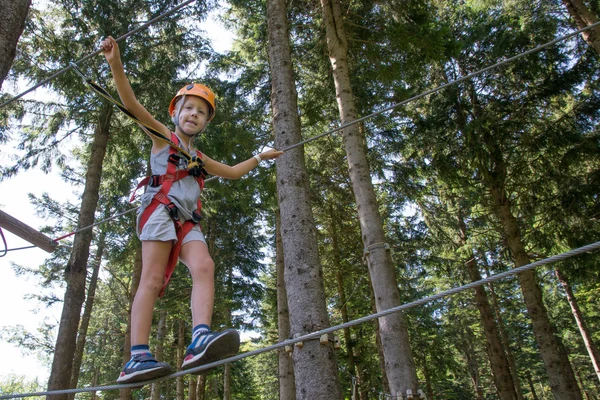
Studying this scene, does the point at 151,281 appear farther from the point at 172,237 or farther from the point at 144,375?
the point at 144,375

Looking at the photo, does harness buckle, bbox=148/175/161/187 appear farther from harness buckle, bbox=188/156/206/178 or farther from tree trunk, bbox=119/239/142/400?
tree trunk, bbox=119/239/142/400

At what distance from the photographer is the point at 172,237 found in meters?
2.05

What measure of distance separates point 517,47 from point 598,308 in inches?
749

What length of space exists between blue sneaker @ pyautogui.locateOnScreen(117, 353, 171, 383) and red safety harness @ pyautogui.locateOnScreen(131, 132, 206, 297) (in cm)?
32

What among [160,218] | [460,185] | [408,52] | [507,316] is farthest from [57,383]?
[507,316]

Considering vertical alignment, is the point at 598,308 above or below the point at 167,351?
above

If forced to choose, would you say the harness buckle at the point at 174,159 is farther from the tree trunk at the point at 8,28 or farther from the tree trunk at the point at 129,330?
the tree trunk at the point at 129,330

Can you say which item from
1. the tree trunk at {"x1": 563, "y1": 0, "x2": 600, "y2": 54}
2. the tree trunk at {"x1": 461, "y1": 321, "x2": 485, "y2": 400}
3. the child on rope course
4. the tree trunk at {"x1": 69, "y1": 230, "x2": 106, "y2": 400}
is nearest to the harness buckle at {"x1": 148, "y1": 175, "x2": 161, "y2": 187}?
the child on rope course

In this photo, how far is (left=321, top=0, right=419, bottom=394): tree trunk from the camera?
4.54 metres

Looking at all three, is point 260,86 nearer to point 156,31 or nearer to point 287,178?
point 156,31

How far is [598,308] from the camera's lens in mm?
21797

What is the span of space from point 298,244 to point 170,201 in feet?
4.88

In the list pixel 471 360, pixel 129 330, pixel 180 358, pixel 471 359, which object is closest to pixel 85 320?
pixel 129 330

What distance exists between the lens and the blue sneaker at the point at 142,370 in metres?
1.80
